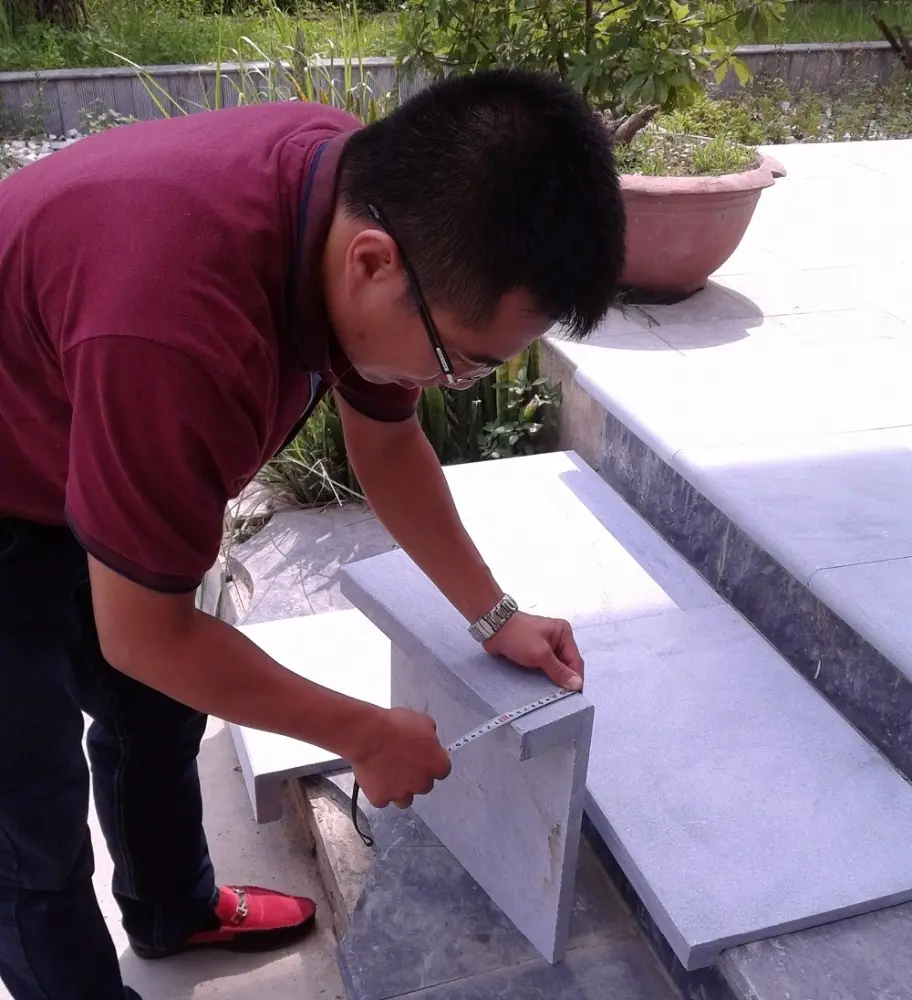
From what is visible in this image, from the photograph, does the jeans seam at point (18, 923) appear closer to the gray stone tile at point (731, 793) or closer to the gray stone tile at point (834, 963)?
the gray stone tile at point (731, 793)

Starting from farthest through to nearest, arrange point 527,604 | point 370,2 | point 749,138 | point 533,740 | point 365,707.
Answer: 1. point 370,2
2. point 749,138
3. point 527,604
4. point 533,740
5. point 365,707

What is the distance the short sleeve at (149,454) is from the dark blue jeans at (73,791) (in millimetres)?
386

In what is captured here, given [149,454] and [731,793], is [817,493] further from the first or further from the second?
[149,454]

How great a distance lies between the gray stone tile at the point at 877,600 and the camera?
73.0 inches

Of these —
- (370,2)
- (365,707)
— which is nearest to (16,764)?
(365,707)

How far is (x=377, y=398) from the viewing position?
1.51 m

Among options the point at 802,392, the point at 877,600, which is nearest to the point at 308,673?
the point at 877,600

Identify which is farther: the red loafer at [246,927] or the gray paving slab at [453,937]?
the red loafer at [246,927]

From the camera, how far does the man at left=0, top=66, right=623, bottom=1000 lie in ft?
3.23

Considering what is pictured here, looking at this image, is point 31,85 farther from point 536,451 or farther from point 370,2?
point 536,451

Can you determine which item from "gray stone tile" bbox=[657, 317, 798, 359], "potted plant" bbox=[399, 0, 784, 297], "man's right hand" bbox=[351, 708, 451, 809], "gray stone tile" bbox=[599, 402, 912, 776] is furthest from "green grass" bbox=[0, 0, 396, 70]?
"man's right hand" bbox=[351, 708, 451, 809]

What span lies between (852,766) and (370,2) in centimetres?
996

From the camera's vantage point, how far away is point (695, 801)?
1773 mm

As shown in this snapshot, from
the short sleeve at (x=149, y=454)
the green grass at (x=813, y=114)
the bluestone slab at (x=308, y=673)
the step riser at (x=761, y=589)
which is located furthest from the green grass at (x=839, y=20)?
the short sleeve at (x=149, y=454)
